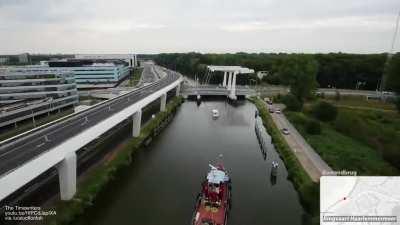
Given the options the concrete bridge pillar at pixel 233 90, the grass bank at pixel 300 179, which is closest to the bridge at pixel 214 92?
the concrete bridge pillar at pixel 233 90

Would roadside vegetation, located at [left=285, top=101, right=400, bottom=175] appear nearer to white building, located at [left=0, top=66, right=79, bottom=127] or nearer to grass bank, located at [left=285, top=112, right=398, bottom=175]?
grass bank, located at [left=285, top=112, right=398, bottom=175]

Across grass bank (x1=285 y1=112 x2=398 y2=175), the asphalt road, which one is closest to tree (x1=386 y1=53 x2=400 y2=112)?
grass bank (x1=285 y1=112 x2=398 y2=175)

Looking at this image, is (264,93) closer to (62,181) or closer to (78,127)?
(78,127)

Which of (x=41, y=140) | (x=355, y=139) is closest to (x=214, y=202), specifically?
(x=41, y=140)

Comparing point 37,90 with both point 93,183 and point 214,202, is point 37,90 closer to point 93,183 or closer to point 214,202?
point 93,183

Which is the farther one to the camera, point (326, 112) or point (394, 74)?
point (394, 74)

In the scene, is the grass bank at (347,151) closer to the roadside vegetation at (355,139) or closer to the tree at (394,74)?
the roadside vegetation at (355,139)

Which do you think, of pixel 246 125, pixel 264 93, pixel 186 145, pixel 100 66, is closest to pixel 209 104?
pixel 264 93
